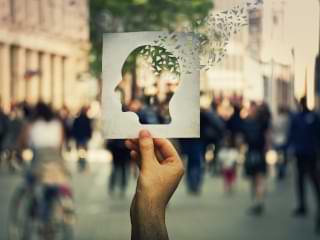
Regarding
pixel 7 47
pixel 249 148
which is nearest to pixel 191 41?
pixel 249 148

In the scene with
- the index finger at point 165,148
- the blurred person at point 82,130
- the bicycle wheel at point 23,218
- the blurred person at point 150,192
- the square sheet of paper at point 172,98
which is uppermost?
the square sheet of paper at point 172,98

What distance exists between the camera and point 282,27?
230 cm

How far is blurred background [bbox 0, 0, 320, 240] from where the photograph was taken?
2.34 metres

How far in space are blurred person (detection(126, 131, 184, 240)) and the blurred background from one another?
257 millimetres

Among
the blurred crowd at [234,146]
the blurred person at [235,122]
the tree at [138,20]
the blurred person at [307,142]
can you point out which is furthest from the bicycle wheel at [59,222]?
the blurred person at [235,122]

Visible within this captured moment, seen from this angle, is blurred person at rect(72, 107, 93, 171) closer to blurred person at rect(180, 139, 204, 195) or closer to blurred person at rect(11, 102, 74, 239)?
blurred person at rect(180, 139, 204, 195)

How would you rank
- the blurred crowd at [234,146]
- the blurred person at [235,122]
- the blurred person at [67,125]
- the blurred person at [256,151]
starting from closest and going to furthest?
the blurred crowd at [234,146] → the blurred person at [256,151] → the blurred person at [235,122] → the blurred person at [67,125]

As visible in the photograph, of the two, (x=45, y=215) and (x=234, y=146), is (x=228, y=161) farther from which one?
(x=45, y=215)

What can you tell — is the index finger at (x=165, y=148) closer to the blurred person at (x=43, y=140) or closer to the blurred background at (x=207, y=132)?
the blurred background at (x=207, y=132)

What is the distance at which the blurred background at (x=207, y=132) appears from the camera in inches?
92.2

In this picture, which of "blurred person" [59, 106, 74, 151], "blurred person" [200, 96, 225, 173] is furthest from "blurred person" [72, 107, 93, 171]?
"blurred person" [200, 96, 225, 173]

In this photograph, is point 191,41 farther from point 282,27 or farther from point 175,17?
point 175,17

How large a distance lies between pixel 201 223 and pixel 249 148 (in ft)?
7.11

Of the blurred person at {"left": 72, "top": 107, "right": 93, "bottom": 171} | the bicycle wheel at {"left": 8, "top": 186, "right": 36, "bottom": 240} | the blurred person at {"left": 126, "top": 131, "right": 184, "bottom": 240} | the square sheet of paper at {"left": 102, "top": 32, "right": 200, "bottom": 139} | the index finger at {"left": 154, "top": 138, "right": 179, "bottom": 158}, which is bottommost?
the bicycle wheel at {"left": 8, "top": 186, "right": 36, "bottom": 240}
